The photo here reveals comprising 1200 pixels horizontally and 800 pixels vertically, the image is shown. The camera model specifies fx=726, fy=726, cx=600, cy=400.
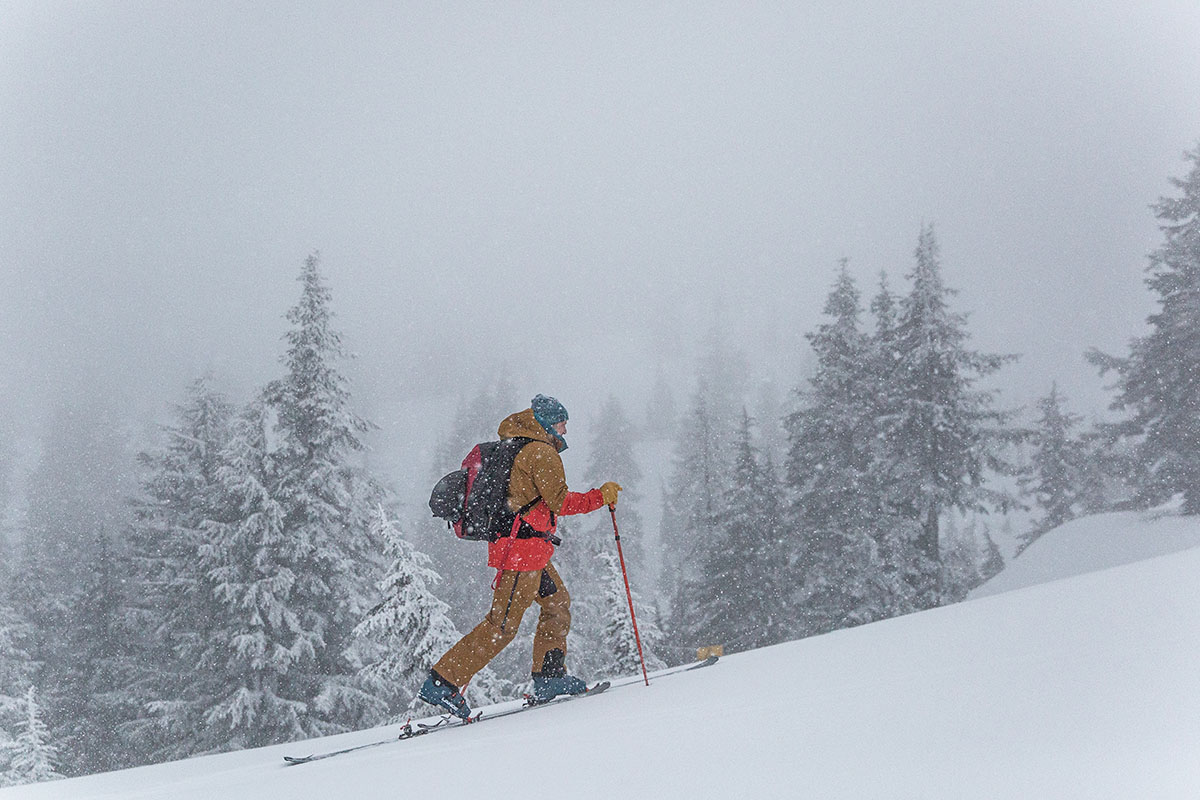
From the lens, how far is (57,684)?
30.5 meters

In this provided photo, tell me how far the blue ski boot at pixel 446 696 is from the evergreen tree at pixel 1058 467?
43611 mm

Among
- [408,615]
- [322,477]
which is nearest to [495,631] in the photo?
[408,615]

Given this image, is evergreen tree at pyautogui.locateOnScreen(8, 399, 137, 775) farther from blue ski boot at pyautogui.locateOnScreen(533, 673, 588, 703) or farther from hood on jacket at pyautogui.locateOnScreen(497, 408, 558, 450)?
hood on jacket at pyautogui.locateOnScreen(497, 408, 558, 450)

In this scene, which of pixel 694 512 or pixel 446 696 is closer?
pixel 446 696

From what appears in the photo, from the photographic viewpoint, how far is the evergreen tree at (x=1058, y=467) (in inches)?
→ 1629

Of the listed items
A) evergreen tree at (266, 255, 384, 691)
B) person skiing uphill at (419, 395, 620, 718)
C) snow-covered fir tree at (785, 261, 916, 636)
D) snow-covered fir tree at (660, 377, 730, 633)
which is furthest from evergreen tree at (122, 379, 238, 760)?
snow-covered fir tree at (785, 261, 916, 636)

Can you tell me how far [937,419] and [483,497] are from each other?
2185 cm

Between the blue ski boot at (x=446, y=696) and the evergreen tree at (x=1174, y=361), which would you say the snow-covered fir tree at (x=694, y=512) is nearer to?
the evergreen tree at (x=1174, y=361)

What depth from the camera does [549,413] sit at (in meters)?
5.78

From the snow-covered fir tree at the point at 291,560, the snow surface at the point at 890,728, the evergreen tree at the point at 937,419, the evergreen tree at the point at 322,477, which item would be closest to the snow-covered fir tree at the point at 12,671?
the snow-covered fir tree at the point at 291,560

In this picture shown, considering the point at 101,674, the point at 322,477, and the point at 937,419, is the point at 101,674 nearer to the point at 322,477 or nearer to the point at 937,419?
the point at 322,477

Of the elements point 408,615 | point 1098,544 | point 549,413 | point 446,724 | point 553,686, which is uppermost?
point 549,413

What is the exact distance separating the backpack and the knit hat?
24 centimetres

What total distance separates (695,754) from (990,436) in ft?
82.1
